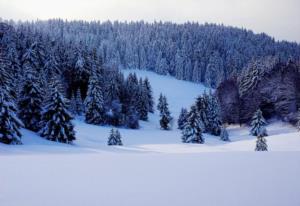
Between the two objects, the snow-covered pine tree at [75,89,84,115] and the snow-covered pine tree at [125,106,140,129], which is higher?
the snow-covered pine tree at [75,89,84,115]

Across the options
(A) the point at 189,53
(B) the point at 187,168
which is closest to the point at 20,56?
(B) the point at 187,168

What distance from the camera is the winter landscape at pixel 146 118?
18.8ft

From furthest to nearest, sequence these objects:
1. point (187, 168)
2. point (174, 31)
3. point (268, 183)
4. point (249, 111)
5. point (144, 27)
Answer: point (144, 27)
point (174, 31)
point (249, 111)
point (187, 168)
point (268, 183)

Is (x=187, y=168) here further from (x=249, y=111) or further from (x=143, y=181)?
(x=249, y=111)

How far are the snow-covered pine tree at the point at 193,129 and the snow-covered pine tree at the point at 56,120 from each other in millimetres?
15025

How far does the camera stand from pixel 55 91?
95.5 feet

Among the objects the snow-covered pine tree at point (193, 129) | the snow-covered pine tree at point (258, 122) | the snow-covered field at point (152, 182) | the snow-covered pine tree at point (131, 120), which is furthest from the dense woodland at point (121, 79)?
the snow-covered field at point (152, 182)

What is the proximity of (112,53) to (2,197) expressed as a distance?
140 metres

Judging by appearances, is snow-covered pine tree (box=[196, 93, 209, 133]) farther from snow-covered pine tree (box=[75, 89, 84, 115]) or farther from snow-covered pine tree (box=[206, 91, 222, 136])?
snow-covered pine tree (box=[75, 89, 84, 115])

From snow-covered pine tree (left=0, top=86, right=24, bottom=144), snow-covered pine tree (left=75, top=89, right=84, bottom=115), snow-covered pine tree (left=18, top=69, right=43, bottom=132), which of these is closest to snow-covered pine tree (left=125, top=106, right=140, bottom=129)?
snow-covered pine tree (left=75, top=89, right=84, bottom=115)

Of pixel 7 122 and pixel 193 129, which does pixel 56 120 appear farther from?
pixel 193 129

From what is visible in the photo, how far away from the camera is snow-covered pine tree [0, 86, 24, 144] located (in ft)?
75.4

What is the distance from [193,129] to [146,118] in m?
31.2

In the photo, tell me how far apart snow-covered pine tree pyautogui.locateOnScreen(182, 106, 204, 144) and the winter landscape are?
0.41 ft
